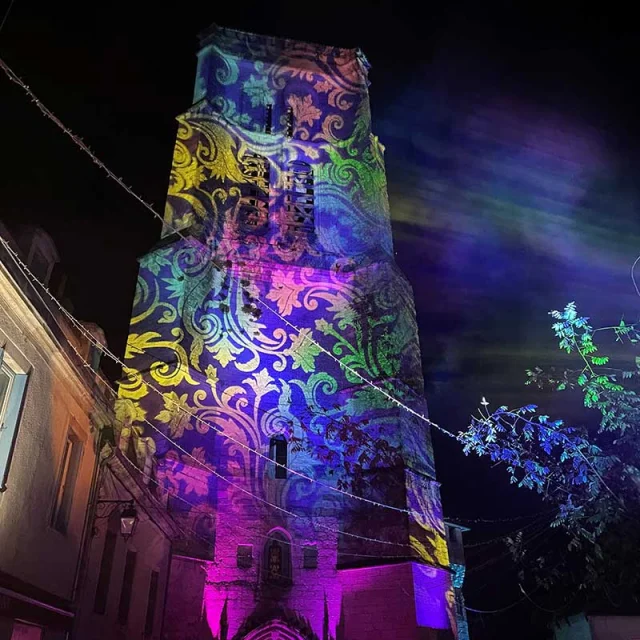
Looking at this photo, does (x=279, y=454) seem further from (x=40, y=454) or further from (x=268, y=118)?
(x=268, y=118)

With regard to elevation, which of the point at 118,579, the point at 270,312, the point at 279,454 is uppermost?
the point at 270,312

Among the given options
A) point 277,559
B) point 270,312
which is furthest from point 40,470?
point 270,312

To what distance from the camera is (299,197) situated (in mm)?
21109

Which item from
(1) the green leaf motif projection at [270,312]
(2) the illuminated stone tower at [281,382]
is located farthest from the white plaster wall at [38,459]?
(1) the green leaf motif projection at [270,312]

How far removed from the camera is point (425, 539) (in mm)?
15828

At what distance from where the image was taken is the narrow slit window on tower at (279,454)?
16938 mm

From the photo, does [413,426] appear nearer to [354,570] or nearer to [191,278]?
[354,570]

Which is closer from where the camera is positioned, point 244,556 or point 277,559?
point 244,556

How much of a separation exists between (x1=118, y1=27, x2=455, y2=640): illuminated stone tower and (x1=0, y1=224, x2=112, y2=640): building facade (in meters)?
4.89

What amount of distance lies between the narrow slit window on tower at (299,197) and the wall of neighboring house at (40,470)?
43.2 ft

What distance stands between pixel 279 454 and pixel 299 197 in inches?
354

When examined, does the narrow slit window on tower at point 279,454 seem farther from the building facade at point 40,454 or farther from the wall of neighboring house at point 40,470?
the wall of neighboring house at point 40,470

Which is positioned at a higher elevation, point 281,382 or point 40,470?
point 281,382

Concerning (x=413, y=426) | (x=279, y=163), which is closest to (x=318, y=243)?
(x=279, y=163)
